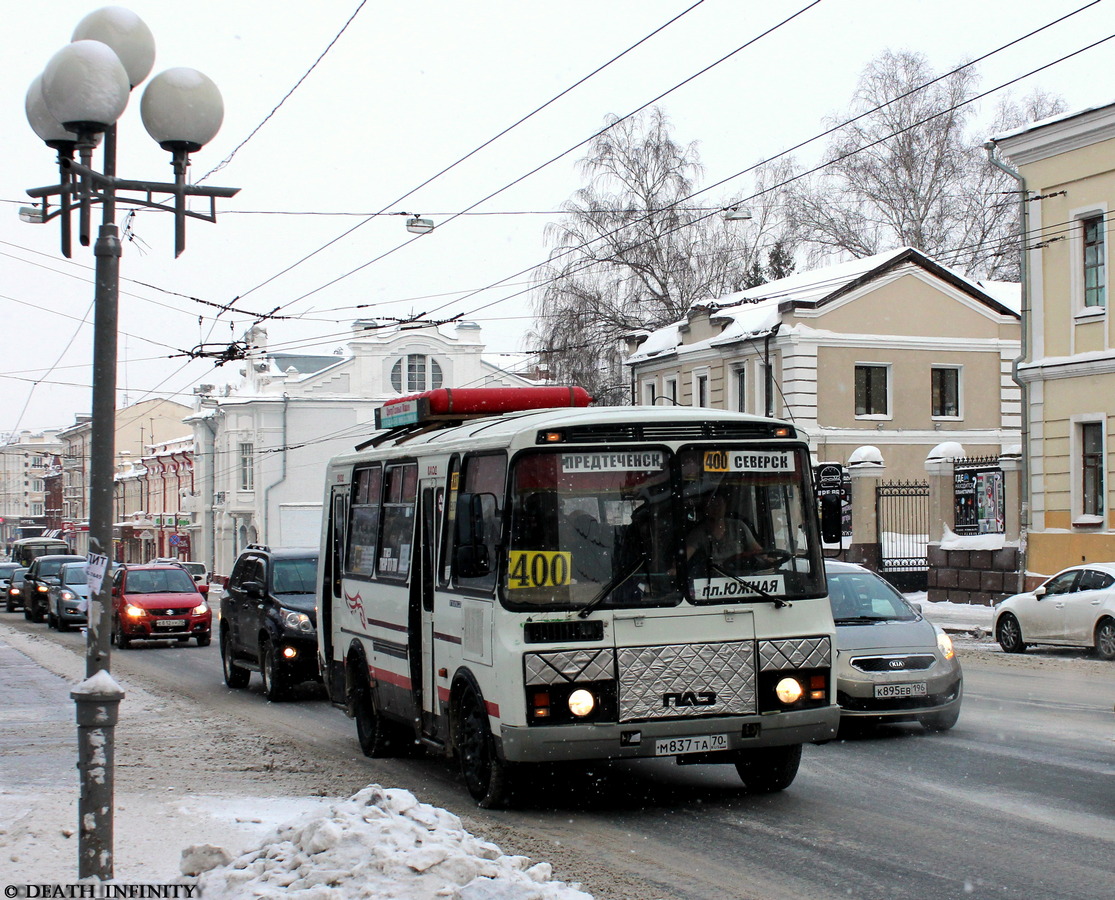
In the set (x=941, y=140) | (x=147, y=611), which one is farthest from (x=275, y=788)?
(x=941, y=140)

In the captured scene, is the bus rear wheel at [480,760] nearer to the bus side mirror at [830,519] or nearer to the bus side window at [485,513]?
the bus side window at [485,513]

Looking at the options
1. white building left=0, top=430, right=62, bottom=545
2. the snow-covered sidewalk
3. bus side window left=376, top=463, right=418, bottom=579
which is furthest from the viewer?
white building left=0, top=430, right=62, bottom=545

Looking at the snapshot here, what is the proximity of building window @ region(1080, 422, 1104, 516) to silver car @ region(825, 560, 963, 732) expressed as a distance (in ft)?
57.7

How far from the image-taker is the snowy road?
23.6 ft

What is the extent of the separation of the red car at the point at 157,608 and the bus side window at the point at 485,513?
60.5ft

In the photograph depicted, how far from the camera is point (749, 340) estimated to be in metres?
42.0

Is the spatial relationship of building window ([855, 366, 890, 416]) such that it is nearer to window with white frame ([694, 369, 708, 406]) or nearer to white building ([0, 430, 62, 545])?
window with white frame ([694, 369, 708, 406])

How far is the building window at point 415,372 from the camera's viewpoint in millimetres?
70188

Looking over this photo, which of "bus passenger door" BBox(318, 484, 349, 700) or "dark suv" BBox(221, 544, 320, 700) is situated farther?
"dark suv" BBox(221, 544, 320, 700)

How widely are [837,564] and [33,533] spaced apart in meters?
111

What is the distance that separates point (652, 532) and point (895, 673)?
13.5ft

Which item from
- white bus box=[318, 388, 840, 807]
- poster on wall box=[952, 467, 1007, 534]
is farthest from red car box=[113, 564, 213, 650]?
white bus box=[318, 388, 840, 807]

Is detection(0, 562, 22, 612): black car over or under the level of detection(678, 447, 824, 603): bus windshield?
under

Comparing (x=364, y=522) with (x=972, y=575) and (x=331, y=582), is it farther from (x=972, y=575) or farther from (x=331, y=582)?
(x=972, y=575)
